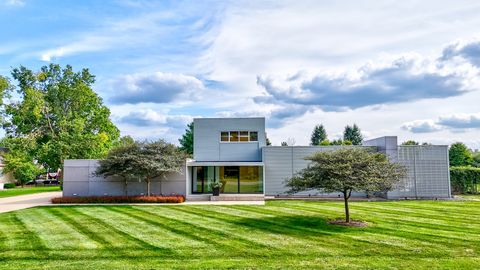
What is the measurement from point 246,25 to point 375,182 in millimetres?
8953

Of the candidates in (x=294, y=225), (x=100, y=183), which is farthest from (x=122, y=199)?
(x=294, y=225)

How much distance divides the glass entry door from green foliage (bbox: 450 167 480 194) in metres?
16.4

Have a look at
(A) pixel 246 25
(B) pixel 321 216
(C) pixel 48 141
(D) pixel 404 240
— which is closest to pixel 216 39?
(A) pixel 246 25

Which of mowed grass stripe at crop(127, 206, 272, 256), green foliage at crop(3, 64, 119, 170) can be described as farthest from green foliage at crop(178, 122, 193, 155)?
mowed grass stripe at crop(127, 206, 272, 256)

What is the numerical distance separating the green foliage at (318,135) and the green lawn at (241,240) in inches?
2502

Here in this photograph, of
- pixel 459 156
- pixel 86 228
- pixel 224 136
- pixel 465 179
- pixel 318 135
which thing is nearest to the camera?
pixel 86 228

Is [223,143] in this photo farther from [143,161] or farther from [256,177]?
[143,161]

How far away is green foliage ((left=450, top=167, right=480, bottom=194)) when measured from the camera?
85.3 feet

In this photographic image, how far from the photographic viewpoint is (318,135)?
79.9m

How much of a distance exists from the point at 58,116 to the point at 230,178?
2487 centimetres

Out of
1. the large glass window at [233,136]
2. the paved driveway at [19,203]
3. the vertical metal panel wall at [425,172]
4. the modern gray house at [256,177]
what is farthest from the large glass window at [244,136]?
the paved driveway at [19,203]

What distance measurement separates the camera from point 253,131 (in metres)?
28.1

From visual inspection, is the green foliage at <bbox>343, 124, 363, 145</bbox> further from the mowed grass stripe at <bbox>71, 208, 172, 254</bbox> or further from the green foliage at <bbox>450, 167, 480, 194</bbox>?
the mowed grass stripe at <bbox>71, 208, 172, 254</bbox>

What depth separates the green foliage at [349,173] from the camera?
1252 centimetres
